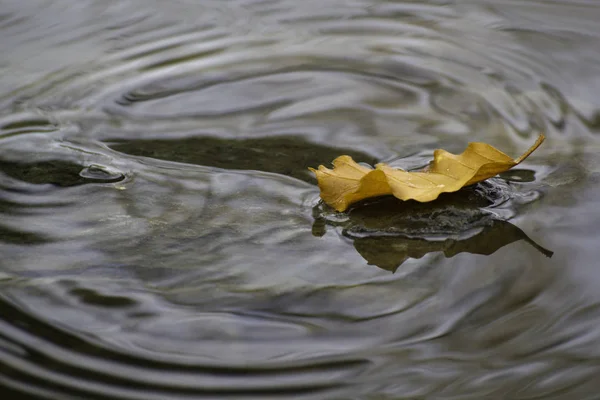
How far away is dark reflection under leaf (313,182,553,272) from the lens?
149cm

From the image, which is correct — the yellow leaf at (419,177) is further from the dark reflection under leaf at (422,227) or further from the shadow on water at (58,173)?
the shadow on water at (58,173)

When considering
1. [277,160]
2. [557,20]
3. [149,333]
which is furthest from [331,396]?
[557,20]

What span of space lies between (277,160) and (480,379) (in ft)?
2.90

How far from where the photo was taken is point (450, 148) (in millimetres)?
1963

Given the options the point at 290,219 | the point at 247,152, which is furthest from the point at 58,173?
the point at 290,219

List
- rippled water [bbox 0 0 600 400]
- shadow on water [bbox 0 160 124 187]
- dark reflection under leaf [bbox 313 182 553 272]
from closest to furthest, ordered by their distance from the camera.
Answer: rippled water [bbox 0 0 600 400] < dark reflection under leaf [bbox 313 182 553 272] < shadow on water [bbox 0 160 124 187]

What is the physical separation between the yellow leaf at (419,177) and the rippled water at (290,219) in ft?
0.12

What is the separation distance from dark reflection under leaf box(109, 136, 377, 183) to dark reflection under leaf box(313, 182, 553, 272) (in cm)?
25

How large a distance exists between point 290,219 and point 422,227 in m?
0.28

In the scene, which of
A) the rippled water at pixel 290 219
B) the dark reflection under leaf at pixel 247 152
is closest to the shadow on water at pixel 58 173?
the rippled water at pixel 290 219

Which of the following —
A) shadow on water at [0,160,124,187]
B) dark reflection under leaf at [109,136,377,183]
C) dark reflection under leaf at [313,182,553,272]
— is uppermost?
shadow on water at [0,160,124,187]

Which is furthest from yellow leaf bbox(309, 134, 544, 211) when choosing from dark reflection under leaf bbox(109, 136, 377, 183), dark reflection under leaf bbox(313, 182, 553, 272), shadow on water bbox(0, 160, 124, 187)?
shadow on water bbox(0, 160, 124, 187)

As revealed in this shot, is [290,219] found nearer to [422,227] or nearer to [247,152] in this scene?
[422,227]

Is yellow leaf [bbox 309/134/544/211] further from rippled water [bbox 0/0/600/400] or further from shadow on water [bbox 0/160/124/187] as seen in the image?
shadow on water [bbox 0/160/124/187]
